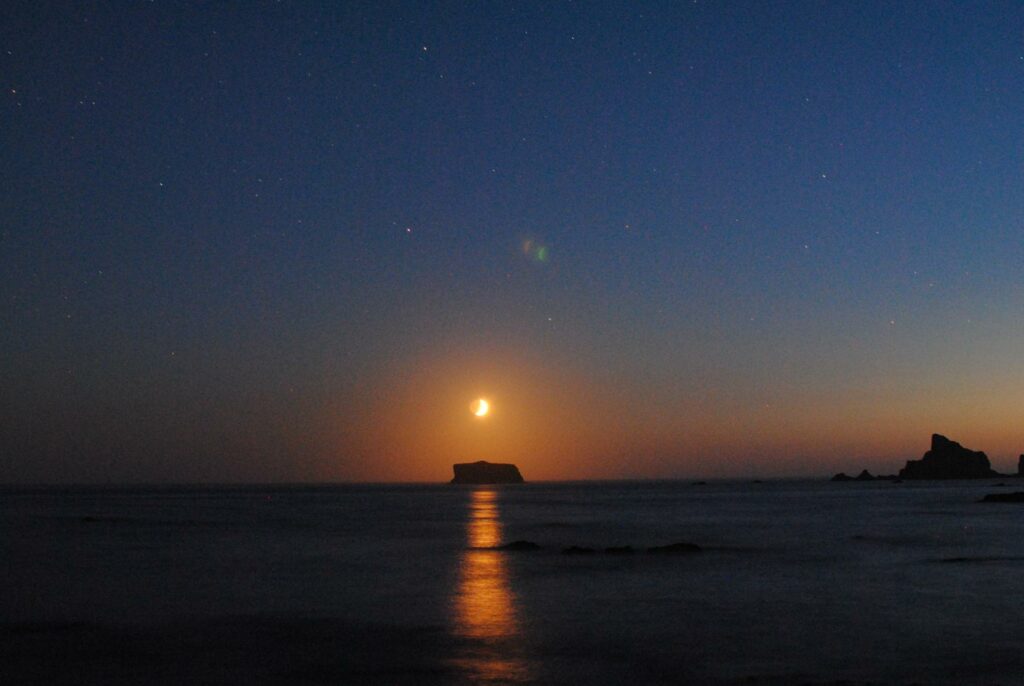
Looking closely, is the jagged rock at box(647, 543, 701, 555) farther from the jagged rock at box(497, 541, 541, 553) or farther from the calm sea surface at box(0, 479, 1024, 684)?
the jagged rock at box(497, 541, 541, 553)

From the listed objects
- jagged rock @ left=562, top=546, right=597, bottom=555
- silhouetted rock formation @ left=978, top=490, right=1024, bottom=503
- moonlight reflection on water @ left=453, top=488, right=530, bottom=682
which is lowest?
moonlight reflection on water @ left=453, top=488, right=530, bottom=682

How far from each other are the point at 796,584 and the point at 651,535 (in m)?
29.3

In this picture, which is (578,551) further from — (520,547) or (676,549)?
(520,547)

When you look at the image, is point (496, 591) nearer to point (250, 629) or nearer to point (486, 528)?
point (250, 629)

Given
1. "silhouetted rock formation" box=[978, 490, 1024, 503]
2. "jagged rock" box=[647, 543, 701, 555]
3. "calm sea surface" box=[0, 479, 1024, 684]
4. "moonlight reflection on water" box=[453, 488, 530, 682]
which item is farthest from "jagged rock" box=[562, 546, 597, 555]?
"silhouetted rock formation" box=[978, 490, 1024, 503]

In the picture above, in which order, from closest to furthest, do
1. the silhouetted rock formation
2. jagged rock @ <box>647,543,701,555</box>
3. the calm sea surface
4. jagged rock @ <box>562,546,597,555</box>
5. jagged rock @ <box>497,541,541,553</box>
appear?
the calm sea surface, jagged rock @ <box>647,543,701,555</box>, jagged rock @ <box>562,546,597,555</box>, jagged rock @ <box>497,541,541,553</box>, the silhouetted rock formation

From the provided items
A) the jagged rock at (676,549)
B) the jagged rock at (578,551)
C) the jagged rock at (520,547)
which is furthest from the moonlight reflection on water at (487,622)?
the jagged rock at (676,549)

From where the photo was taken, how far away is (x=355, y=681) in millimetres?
17047

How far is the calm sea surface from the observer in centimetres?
1819

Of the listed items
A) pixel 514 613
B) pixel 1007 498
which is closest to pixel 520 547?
pixel 514 613

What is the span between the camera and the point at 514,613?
2566cm

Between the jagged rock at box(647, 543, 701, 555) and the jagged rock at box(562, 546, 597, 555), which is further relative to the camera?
the jagged rock at box(562, 546, 597, 555)

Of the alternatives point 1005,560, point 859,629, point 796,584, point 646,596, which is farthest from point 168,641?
point 1005,560

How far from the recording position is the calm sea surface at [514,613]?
18.2m
